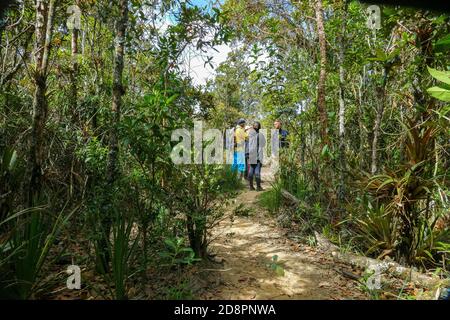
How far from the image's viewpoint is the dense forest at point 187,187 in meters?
2.62

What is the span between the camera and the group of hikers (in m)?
7.72

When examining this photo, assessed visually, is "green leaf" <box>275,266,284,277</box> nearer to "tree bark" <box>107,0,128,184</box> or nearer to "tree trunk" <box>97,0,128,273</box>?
"tree trunk" <box>97,0,128,273</box>

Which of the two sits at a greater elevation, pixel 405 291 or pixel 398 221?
pixel 398 221

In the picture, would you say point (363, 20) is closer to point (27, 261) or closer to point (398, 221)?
point (398, 221)

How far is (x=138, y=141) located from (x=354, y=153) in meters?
4.53

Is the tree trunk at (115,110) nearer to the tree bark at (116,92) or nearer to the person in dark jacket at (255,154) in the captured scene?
the tree bark at (116,92)

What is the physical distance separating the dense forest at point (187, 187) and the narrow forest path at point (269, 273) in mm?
21

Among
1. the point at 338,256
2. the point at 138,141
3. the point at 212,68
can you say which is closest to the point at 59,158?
the point at 138,141

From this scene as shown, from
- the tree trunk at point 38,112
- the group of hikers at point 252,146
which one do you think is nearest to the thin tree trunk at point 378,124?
the group of hikers at point 252,146

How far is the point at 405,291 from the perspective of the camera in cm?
305

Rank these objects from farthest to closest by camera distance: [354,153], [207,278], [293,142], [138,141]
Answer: [293,142] < [354,153] < [207,278] < [138,141]


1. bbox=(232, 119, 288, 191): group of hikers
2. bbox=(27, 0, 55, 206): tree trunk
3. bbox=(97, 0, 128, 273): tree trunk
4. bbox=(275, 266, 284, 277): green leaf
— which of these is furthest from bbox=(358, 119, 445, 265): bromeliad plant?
bbox=(232, 119, 288, 191): group of hikers

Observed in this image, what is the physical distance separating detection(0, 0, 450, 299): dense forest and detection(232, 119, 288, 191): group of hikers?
2.21 meters

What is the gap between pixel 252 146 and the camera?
783 cm
